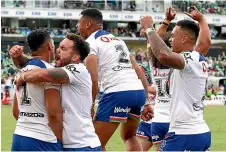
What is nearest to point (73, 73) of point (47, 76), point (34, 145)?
point (47, 76)

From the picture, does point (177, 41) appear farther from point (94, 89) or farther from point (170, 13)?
point (94, 89)

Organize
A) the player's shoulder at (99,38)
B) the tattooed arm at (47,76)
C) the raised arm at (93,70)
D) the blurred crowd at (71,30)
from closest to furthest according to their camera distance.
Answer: the tattooed arm at (47,76)
the raised arm at (93,70)
the player's shoulder at (99,38)
the blurred crowd at (71,30)

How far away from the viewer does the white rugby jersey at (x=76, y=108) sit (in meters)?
5.82

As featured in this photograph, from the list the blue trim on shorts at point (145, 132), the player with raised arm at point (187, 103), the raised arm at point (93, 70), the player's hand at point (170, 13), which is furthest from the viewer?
the blue trim on shorts at point (145, 132)

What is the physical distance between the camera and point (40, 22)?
180 feet

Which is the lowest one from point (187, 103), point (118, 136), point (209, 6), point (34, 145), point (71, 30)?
point (71, 30)

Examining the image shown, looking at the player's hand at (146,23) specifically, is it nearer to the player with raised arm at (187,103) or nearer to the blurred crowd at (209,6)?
the player with raised arm at (187,103)

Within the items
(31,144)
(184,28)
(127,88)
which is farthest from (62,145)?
(127,88)

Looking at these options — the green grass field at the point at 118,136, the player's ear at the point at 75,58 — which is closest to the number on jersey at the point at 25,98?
the player's ear at the point at 75,58

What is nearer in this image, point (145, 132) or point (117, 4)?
point (145, 132)


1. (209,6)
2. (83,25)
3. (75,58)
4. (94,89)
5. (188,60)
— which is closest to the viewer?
(75,58)

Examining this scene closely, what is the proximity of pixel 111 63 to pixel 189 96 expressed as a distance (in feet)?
6.35

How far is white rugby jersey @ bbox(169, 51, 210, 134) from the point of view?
6.39 m

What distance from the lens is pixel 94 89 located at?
7.70m
